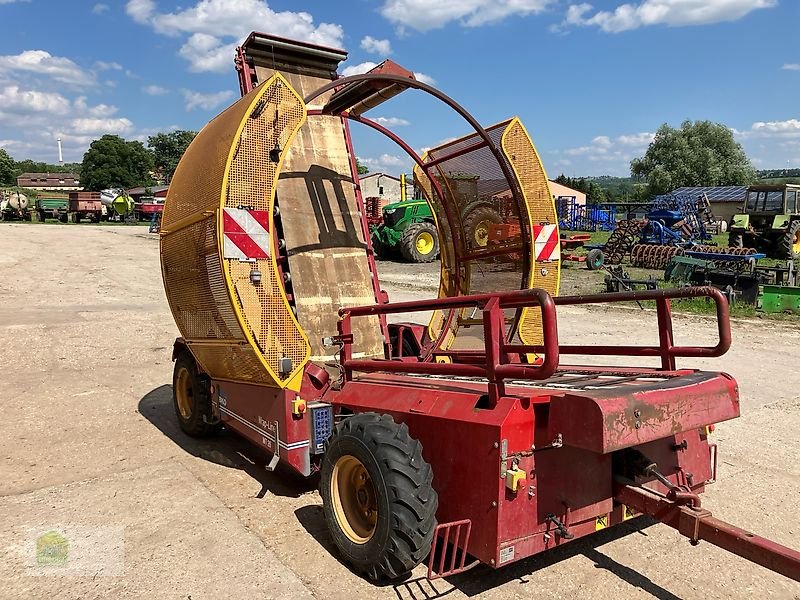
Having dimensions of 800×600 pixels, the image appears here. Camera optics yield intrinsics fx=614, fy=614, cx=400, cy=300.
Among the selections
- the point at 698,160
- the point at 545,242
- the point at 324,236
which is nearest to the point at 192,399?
the point at 324,236

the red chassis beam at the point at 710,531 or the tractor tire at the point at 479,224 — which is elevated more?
the tractor tire at the point at 479,224

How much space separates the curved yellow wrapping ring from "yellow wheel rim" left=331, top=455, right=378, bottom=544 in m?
0.83

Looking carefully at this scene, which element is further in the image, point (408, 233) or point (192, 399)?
point (408, 233)

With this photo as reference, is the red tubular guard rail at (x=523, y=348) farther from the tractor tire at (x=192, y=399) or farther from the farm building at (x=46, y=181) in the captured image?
the farm building at (x=46, y=181)

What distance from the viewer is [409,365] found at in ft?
12.2

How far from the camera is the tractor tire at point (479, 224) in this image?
6.13 metres

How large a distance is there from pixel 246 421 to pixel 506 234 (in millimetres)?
2970

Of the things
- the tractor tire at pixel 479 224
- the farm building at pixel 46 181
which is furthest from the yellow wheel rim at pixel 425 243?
the farm building at pixel 46 181

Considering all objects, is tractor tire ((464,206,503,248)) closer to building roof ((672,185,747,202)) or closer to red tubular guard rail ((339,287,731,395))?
red tubular guard rail ((339,287,731,395))

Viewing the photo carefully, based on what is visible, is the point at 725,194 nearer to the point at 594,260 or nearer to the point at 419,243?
the point at 594,260

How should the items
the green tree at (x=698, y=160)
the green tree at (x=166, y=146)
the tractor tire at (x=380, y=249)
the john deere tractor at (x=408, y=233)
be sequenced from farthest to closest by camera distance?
the green tree at (x=166, y=146) < the green tree at (x=698, y=160) < the tractor tire at (x=380, y=249) < the john deere tractor at (x=408, y=233)

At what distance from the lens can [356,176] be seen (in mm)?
6438

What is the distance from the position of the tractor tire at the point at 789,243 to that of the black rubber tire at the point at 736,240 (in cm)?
112

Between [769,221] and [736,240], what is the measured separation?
4.06ft
